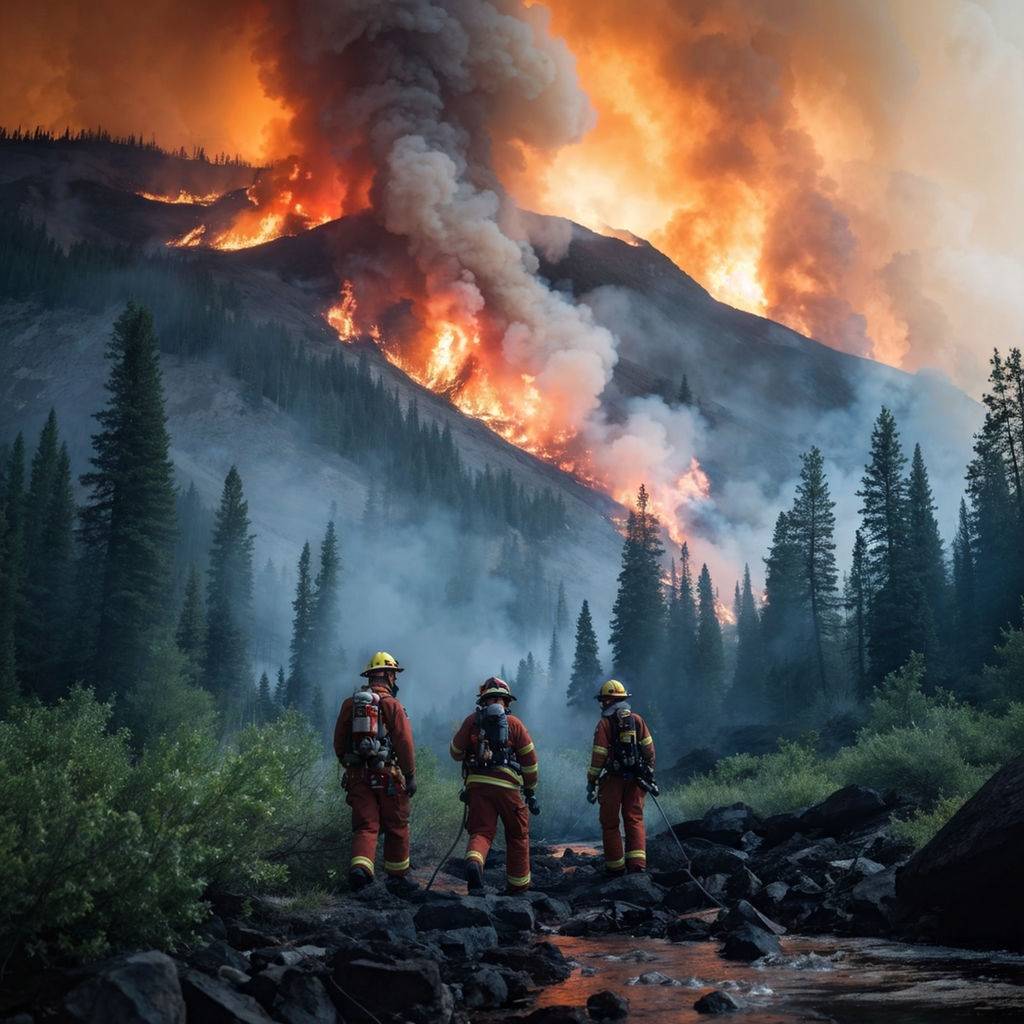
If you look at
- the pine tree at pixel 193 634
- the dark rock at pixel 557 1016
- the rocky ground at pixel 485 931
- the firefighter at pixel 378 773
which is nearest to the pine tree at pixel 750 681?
the pine tree at pixel 193 634

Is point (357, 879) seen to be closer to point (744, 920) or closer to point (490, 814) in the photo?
point (490, 814)

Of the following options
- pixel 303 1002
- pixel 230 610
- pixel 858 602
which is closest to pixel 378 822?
pixel 303 1002

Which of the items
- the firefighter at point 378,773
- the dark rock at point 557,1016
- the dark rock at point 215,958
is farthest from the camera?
the firefighter at point 378,773

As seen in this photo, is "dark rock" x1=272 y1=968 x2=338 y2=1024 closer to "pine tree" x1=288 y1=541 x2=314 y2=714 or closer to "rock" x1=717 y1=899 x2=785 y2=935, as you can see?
"rock" x1=717 y1=899 x2=785 y2=935

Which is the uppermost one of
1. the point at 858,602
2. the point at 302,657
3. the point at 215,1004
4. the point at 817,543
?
the point at 817,543

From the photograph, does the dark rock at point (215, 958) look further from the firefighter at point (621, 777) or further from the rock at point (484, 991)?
the firefighter at point (621, 777)

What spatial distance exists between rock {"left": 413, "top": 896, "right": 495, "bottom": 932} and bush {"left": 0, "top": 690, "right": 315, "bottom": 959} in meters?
1.95

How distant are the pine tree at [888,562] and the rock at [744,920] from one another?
44102 mm

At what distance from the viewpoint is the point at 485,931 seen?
11094 millimetres

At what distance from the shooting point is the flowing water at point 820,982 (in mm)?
7742

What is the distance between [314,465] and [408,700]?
51332mm

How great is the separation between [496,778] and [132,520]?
38.2 m

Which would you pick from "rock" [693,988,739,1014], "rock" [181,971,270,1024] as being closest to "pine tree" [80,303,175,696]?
"rock" [181,971,270,1024]

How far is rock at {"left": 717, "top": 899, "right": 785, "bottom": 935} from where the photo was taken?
472 inches
